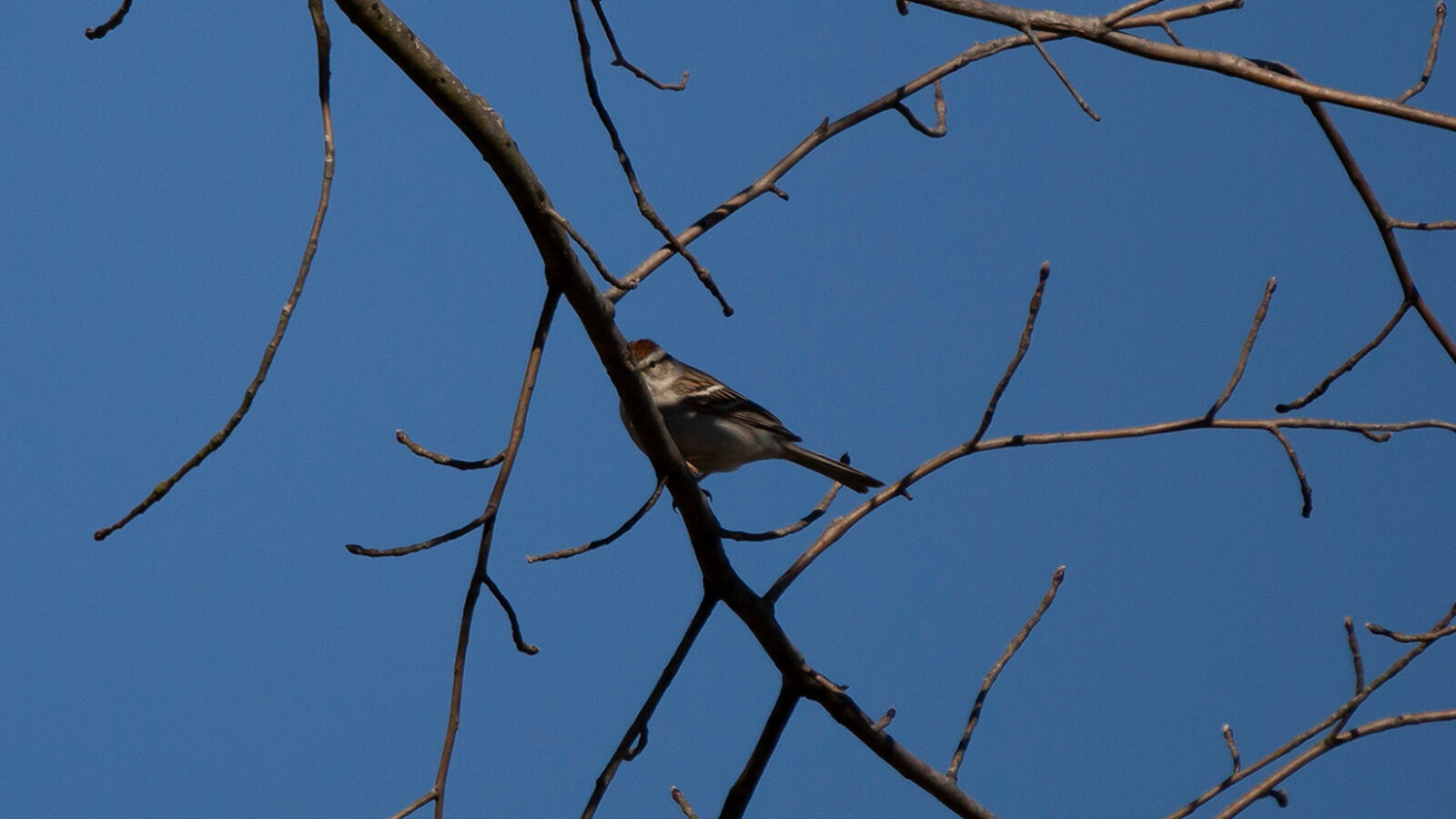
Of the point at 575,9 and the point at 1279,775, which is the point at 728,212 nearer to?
the point at 575,9

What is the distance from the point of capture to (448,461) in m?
2.95

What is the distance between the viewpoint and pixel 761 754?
392cm

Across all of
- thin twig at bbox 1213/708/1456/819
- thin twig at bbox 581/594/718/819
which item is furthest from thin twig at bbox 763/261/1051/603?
thin twig at bbox 1213/708/1456/819

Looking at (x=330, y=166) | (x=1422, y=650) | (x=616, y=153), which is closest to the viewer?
(x=330, y=166)

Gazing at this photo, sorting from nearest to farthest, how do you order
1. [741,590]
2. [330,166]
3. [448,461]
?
1. [330,166]
2. [448,461]
3. [741,590]

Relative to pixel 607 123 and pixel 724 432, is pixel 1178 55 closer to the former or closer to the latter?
pixel 607 123

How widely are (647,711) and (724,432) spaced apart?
8.75ft

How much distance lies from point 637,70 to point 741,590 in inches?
58.9

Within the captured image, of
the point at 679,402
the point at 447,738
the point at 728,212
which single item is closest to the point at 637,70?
the point at 728,212

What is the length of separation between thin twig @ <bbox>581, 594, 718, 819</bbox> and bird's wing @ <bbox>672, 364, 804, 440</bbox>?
2.45 meters

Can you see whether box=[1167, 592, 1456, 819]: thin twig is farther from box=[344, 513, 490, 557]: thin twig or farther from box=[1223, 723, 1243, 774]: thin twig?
box=[344, 513, 490, 557]: thin twig

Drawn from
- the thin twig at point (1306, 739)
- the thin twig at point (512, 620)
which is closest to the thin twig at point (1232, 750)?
the thin twig at point (1306, 739)

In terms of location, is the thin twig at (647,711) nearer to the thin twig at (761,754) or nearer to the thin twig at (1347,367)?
the thin twig at (761,754)

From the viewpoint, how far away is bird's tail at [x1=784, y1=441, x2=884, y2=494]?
20.4ft
